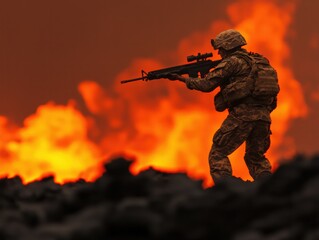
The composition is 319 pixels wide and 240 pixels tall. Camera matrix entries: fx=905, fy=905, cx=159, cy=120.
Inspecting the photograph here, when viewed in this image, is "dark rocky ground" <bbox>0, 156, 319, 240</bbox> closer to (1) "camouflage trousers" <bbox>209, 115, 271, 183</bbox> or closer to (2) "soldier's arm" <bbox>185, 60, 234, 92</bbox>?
(1) "camouflage trousers" <bbox>209, 115, 271, 183</bbox>

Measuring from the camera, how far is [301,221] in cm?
880

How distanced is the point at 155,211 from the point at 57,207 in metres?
1.44

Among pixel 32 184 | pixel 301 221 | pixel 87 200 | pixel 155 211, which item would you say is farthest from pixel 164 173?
pixel 301 221

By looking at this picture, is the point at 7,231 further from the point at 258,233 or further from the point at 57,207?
the point at 258,233

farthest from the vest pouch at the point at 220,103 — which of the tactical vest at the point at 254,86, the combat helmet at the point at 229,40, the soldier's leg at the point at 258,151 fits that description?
the combat helmet at the point at 229,40

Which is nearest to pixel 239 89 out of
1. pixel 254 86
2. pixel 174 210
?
pixel 254 86

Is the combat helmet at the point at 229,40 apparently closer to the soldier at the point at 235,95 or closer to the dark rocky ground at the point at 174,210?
the soldier at the point at 235,95

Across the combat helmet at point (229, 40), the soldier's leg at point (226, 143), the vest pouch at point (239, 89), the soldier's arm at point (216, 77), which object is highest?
the combat helmet at point (229, 40)

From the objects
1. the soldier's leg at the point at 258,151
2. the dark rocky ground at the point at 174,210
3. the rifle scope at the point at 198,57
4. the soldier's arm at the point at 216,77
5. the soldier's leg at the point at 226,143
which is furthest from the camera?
the rifle scope at the point at 198,57

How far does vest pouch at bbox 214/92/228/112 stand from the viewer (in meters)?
15.1

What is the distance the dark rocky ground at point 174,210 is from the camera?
28.9ft

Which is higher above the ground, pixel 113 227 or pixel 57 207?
pixel 57 207

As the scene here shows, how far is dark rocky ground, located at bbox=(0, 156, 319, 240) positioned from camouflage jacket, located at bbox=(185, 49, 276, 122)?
401 cm

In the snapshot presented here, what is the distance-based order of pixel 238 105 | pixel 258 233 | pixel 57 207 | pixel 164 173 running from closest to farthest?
1. pixel 258 233
2. pixel 57 207
3. pixel 164 173
4. pixel 238 105
